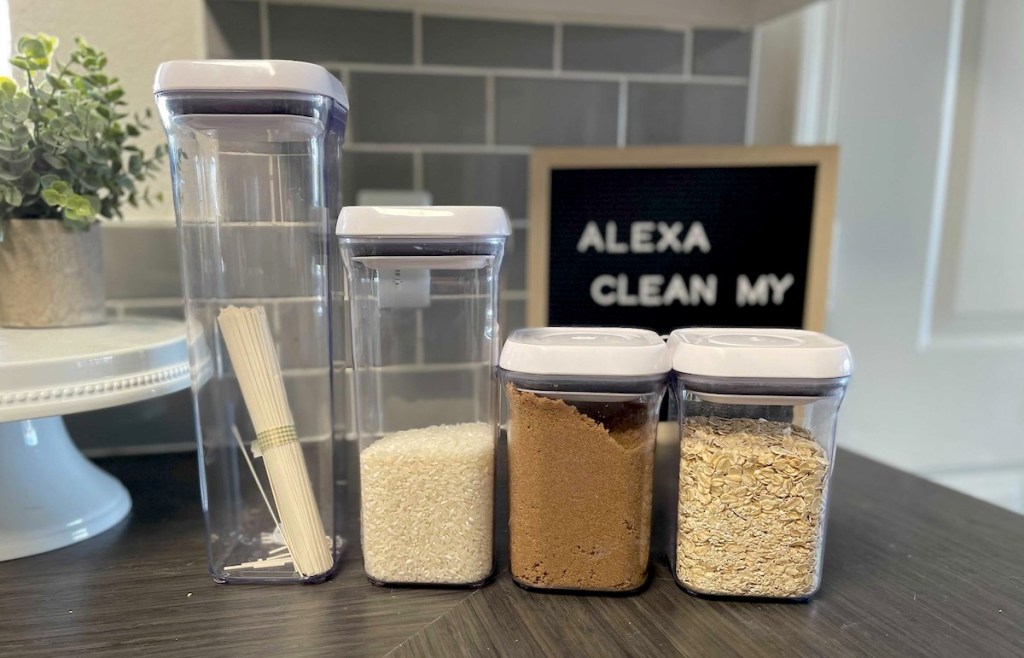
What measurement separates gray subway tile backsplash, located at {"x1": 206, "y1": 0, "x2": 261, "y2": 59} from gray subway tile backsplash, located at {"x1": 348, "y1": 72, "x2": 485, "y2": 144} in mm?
125

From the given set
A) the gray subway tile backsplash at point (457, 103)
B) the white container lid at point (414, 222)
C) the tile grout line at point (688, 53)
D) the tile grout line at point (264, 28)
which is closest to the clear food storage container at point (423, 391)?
the white container lid at point (414, 222)

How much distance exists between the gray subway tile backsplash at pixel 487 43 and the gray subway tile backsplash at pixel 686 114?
14 cm

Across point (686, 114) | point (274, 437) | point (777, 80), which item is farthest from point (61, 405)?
point (777, 80)

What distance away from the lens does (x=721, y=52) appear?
3.03ft

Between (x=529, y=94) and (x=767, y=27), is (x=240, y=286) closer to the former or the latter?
(x=529, y=94)

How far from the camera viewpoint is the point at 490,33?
866 millimetres

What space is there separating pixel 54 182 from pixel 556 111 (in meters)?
0.59

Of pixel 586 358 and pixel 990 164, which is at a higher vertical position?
pixel 990 164

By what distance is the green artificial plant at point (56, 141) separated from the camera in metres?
0.61

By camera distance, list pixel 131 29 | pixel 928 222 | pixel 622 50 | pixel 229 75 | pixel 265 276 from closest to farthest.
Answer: pixel 229 75 < pixel 265 276 < pixel 131 29 < pixel 622 50 < pixel 928 222

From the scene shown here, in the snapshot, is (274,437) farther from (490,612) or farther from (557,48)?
(557,48)

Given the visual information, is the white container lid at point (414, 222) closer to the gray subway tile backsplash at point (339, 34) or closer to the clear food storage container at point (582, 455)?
the clear food storage container at point (582, 455)

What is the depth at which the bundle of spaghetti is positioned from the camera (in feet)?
1.76

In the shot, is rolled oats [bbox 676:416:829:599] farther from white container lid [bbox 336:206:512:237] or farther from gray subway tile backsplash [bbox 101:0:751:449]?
gray subway tile backsplash [bbox 101:0:751:449]
